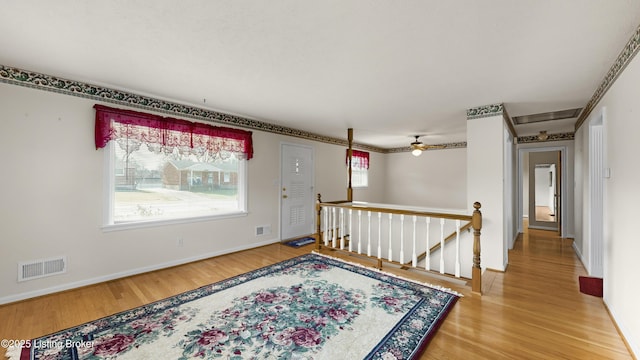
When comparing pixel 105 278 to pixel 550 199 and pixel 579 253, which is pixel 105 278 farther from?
pixel 550 199

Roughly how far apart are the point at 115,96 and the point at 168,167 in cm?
104

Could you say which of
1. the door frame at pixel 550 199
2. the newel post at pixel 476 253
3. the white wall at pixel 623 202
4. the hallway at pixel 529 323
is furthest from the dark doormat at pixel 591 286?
the door frame at pixel 550 199

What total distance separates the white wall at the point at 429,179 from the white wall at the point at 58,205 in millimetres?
6173

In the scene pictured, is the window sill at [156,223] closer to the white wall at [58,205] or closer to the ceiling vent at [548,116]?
the white wall at [58,205]

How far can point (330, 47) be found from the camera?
2.07 meters

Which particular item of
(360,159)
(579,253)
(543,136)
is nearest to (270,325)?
(579,253)

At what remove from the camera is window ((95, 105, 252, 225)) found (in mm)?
3117

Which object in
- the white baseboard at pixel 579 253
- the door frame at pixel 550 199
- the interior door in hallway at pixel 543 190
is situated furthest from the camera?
the interior door in hallway at pixel 543 190

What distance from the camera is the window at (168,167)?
10.2 feet

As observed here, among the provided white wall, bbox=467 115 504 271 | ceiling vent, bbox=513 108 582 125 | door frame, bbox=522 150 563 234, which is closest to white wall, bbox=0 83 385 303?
white wall, bbox=467 115 504 271

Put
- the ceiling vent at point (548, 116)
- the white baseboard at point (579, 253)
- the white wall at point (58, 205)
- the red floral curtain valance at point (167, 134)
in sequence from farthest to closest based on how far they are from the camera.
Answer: the ceiling vent at point (548, 116) → the white baseboard at point (579, 253) → the red floral curtain valance at point (167, 134) → the white wall at point (58, 205)

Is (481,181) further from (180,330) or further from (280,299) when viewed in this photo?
(180,330)

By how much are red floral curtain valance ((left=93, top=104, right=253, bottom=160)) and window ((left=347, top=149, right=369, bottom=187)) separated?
3.31 m

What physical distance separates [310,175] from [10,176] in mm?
4281
